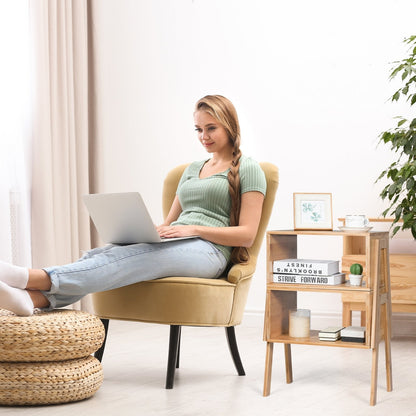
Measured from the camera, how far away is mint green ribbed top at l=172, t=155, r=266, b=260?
2.48 metres

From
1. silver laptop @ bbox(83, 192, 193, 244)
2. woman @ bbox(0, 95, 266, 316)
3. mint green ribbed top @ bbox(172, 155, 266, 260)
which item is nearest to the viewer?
woman @ bbox(0, 95, 266, 316)

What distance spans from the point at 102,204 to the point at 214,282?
45 centimetres

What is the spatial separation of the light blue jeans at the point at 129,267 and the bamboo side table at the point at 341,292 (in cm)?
23

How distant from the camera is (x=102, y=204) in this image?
2.32 meters

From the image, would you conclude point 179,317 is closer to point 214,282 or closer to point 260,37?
point 214,282

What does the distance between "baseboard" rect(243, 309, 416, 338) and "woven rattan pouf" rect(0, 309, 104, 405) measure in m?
1.79

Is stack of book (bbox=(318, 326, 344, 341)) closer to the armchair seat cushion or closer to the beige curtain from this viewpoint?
the armchair seat cushion

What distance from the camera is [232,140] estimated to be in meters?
2.61

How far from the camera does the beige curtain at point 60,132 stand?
3451 mm

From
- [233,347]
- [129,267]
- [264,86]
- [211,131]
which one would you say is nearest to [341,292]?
[233,347]

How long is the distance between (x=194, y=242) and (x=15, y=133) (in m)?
1.42

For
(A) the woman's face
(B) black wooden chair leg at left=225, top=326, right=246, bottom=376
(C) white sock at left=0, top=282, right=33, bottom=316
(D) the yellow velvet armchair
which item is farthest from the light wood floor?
(A) the woman's face

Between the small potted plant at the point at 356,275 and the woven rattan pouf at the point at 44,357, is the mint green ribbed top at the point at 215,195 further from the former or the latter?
the woven rattan pouf at the point at 44,357

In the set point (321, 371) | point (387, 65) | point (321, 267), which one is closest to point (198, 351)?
point (321, 371)
